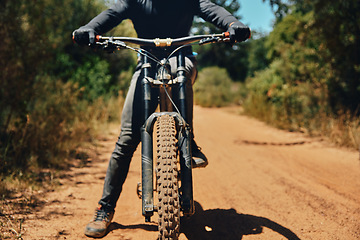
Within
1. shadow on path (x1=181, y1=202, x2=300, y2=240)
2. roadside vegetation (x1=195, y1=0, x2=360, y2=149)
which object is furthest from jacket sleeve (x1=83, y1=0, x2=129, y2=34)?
roadside vegetation (x1=195, y1=0, x2=360, y2=149)

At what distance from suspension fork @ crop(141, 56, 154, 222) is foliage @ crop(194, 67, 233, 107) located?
17416 mm

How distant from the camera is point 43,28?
5.18 metres

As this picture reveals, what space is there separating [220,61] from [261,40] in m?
4.69

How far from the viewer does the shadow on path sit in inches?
103

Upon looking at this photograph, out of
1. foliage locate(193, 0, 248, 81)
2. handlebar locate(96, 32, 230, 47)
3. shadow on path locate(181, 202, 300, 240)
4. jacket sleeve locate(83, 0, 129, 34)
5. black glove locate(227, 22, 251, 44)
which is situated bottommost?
shadow on path locate(181, 202, 300, 240)

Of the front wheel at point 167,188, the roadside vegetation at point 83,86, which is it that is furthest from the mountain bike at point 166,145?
the roadside vegetation at point 83,86

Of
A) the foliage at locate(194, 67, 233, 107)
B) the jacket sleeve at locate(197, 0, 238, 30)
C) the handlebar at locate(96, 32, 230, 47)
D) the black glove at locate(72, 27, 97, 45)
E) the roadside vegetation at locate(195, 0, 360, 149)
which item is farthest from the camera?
the foliage at locate(194, 67, 233, 107)

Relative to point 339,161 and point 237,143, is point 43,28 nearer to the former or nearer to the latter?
point 237,143

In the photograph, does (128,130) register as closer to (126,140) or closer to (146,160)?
(126,140)

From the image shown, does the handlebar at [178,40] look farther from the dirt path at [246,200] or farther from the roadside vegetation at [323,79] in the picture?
the roadside vegetation at [323,79]

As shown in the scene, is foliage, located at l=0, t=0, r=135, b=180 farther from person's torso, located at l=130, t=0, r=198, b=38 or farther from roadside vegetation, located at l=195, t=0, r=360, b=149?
roadside vegetation, located at l=195, t=0, r=360, b=149

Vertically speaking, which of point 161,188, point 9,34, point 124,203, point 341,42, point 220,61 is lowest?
point 124,203

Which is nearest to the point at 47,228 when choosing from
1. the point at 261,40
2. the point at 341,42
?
the point at 341,42

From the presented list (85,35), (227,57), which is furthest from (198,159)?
(227,57)
